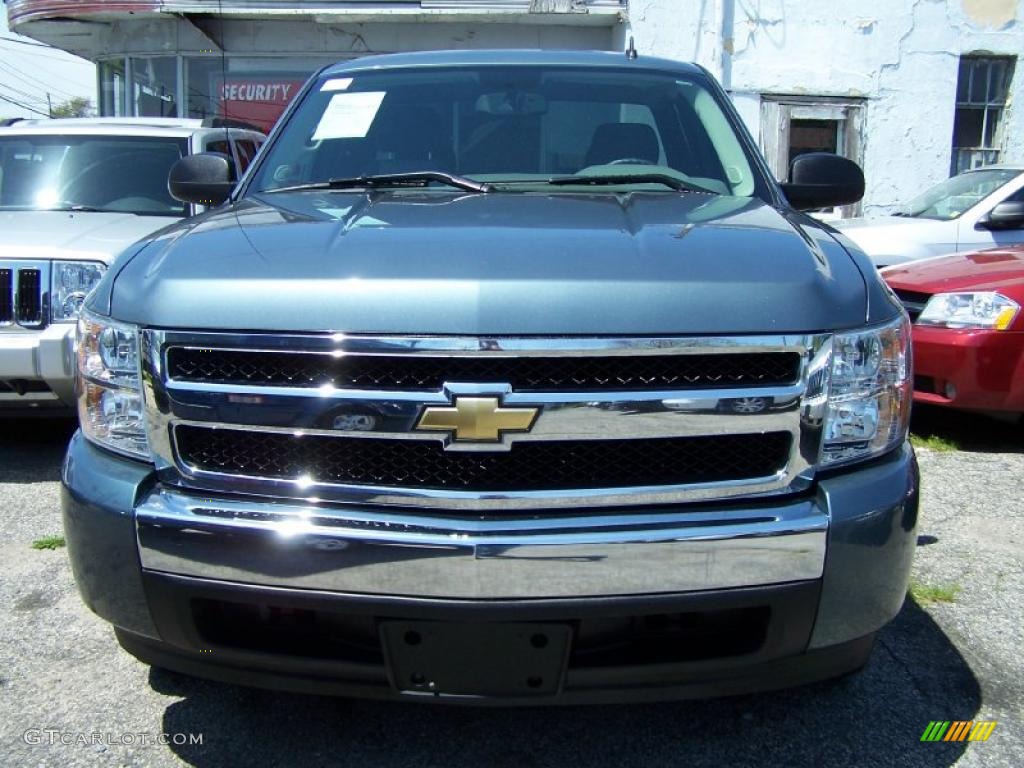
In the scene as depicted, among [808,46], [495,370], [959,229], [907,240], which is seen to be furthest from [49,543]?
[808,46]

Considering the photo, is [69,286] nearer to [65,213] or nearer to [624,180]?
[65,213]

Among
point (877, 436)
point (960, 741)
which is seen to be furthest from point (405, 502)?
point (960, 741)

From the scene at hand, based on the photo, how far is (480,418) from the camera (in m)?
2.03

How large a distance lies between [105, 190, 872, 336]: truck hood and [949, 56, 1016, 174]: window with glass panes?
11439 millimetres

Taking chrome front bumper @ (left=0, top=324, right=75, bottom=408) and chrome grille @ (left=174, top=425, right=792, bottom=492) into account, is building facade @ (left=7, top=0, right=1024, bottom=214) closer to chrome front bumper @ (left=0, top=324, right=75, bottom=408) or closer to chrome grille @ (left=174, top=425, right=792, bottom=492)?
chrome front bumper @ (left=0, top=324, right=75, bottom=408)

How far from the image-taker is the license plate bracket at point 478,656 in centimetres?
203

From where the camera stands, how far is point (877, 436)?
2.23m

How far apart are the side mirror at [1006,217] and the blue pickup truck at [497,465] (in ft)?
20.3

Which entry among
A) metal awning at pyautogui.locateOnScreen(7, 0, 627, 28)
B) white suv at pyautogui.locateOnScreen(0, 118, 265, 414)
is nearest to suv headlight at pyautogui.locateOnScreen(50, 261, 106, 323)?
white suv at pyautogui.locateOnScreen(0, 118, 265, 414)

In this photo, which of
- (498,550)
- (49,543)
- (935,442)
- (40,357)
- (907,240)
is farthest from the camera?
(907,240)

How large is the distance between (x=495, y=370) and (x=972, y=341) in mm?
4003

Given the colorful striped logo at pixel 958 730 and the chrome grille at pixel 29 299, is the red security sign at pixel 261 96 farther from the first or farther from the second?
the colorful striped logo at pixel 958 730

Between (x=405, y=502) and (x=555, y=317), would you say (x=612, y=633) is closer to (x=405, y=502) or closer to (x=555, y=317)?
(x=405, y=502)

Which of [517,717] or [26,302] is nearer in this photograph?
[517,717]
